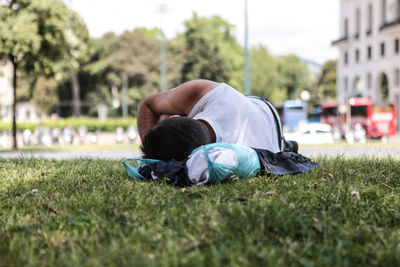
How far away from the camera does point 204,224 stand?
2.69 m

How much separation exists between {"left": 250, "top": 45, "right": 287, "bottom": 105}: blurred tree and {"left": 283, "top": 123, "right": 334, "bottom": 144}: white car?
1685 inches

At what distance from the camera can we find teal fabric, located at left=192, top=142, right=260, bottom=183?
12.9 feet

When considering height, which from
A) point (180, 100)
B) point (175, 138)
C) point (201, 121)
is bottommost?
point (175, 138)

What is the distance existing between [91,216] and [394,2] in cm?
4880

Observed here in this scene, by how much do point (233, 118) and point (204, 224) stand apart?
6.89 ft

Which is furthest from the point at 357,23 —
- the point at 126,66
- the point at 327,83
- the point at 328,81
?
the point at 327,83

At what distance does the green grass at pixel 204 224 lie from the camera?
88.0 inches

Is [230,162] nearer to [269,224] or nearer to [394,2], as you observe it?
[269,224]

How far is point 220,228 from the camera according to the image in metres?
2.62

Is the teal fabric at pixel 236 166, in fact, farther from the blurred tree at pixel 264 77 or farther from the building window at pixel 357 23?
the blurred tree at pixel 264 77

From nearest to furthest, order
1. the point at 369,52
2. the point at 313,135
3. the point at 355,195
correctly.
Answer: the point at 355,195
the point at 313,135
the point at 369,52

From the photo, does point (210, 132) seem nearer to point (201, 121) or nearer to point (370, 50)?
point (201, 121)

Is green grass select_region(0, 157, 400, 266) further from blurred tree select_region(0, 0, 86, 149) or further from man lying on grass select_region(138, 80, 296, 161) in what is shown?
blurred tree select_region(0, 0, 86, 149)

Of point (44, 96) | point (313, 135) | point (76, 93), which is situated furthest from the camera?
point (44, 96)
